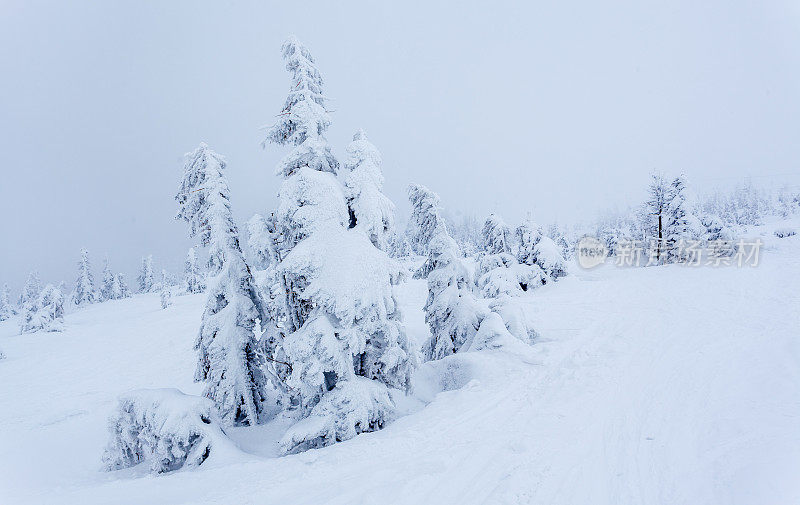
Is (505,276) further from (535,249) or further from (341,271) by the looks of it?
(341,271)

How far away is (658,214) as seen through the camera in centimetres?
3897

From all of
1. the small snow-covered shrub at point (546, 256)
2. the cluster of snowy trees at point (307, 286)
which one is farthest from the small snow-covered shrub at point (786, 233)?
the cluster of snowy trees at point (307, 286)

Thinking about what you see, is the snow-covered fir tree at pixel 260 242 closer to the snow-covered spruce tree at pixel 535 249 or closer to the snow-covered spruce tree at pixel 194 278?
the snow-covered spruce tree at pixel 535 249

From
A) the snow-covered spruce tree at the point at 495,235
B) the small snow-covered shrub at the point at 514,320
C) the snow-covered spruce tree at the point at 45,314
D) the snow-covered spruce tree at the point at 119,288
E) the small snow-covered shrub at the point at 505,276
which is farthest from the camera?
the snow-covered spruce tree at the point at 119,288

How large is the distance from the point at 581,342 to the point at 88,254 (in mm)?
88849

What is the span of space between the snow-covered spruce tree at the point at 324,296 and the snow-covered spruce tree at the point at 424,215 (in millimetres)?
5962

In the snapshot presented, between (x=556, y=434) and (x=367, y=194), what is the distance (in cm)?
699

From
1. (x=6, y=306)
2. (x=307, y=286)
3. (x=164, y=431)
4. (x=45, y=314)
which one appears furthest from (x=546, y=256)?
(x=6, y=306)

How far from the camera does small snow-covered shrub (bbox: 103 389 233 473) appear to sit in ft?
26.6

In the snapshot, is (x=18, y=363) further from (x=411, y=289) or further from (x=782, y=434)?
(x=782, y=434)

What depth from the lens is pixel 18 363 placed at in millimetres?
27406

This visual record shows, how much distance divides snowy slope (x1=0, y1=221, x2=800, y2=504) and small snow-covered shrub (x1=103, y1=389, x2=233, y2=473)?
2.33 ft

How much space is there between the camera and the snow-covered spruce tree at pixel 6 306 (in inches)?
3181

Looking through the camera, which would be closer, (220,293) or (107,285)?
(220,293)
